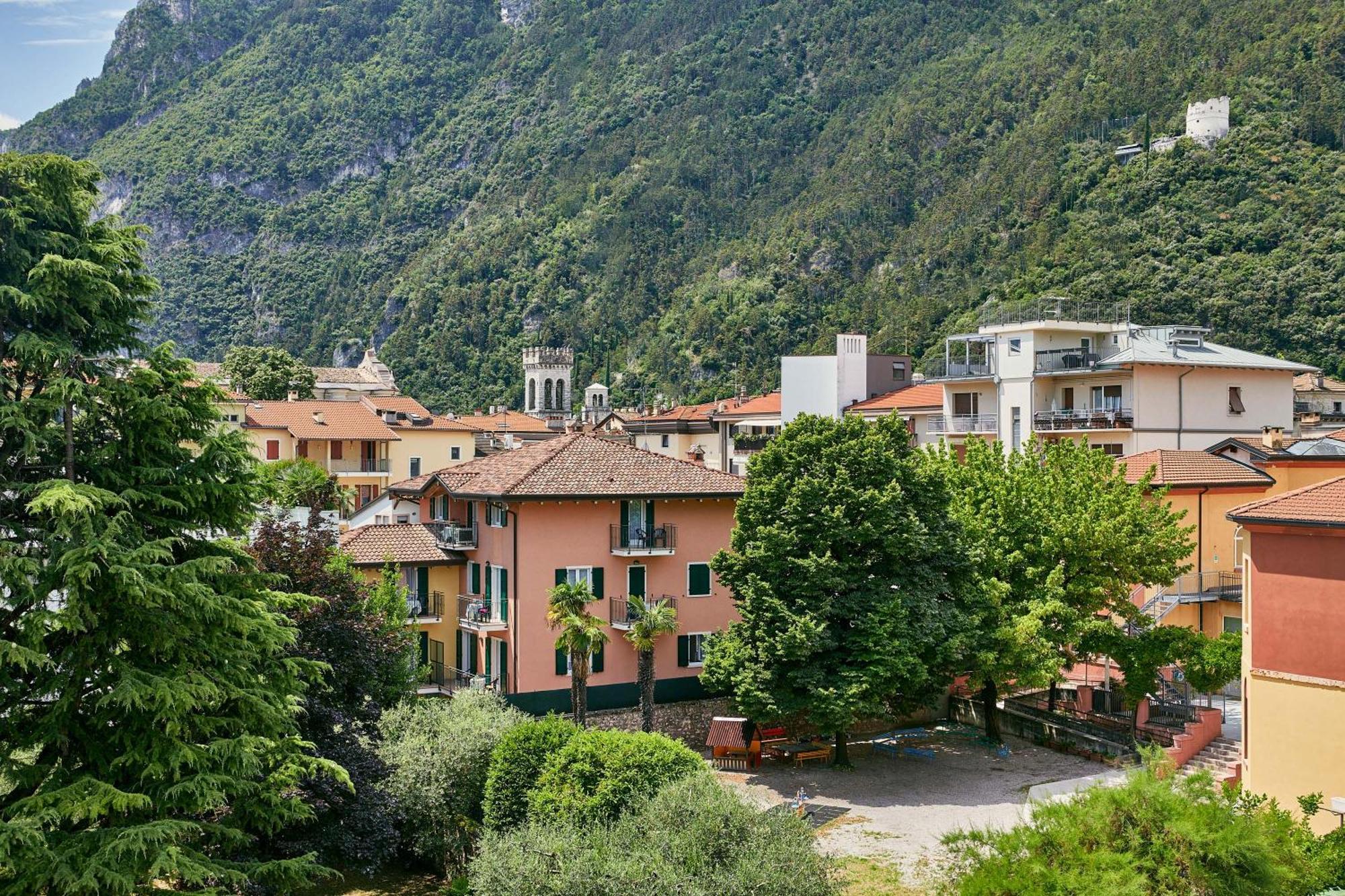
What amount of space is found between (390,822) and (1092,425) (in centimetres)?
4097

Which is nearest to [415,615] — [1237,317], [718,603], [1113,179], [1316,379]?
[718,603]

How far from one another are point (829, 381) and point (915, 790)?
4004cm

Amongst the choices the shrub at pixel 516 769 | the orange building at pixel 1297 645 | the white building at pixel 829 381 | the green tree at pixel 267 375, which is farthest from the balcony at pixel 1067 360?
the green tree at pixel 267 375

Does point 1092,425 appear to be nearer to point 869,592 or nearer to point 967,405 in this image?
point 967,405

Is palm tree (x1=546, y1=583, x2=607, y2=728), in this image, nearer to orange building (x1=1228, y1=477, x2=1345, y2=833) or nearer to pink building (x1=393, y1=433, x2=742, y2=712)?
pink building (x1=393, y1=433, x2=742, y2=712)

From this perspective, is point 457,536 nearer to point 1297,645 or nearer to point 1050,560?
point 1050,560

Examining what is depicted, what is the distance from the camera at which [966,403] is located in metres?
64.6

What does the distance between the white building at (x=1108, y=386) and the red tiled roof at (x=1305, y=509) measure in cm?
2897

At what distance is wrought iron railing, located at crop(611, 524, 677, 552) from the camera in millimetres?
40344

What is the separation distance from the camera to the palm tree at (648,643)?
119 ft

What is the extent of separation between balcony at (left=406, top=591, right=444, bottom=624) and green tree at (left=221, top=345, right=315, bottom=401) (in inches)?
2516

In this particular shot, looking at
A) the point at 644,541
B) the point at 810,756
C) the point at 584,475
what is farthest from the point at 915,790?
the point at 584,475

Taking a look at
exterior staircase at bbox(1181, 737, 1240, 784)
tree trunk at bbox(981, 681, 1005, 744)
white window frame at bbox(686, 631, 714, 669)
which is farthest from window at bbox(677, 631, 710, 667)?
exterior staircase at bbox(1181, 737, 1240, 784)

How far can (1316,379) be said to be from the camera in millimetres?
88875
